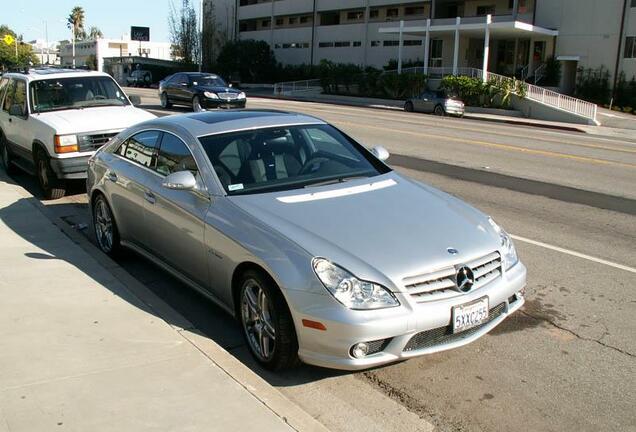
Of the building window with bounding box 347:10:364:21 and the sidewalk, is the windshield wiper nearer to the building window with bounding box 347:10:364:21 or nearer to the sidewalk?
the sidewalk

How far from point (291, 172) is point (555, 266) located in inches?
124

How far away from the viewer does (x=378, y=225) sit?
4.38 meters

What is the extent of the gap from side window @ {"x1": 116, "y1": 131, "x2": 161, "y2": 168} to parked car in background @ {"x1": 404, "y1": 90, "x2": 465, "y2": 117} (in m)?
29.1

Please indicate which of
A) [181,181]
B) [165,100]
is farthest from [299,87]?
[181,181]

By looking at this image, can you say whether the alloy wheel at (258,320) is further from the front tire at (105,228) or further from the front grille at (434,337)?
the front tire at (105,228)

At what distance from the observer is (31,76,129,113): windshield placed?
1019 cm

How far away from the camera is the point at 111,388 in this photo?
375 cm

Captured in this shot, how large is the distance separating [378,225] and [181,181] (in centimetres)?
158

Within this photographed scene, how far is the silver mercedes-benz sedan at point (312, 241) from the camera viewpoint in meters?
3.87

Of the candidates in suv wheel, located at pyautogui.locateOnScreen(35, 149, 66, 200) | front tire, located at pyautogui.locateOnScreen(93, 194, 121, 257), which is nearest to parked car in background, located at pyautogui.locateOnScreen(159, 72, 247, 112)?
suv wheel, located at pyautogui.locateOnScreen(35, 149, 66, 200)

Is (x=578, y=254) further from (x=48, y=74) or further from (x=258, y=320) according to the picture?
(x=48, y=74)

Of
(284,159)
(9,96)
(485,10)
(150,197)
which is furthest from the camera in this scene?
(485,10)

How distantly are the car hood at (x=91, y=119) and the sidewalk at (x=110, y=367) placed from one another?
375cm

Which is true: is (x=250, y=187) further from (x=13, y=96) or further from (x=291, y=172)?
(x=13, y=96)
